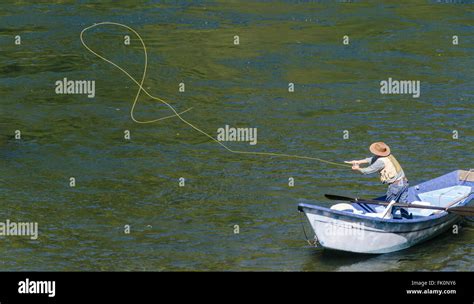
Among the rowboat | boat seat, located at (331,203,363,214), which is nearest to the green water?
the rowboat

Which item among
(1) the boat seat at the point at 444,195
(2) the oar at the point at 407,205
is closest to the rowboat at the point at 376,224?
(1) the boat seat at the point at 444,195

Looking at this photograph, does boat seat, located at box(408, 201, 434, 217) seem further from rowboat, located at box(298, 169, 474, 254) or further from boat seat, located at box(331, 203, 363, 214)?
boat seat, located at box(331, 203, 363, 214)

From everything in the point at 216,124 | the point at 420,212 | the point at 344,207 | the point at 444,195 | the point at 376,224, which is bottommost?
the point at 376,224

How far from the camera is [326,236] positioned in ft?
59.1

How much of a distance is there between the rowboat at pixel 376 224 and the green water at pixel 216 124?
0.31 metres

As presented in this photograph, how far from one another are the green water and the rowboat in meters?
0.31

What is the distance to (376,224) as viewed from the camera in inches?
716

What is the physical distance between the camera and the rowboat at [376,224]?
17812 mm

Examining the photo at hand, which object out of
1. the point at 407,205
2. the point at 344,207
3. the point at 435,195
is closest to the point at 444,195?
the point at 435,195

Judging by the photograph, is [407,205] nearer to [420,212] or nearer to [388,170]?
[388,170]

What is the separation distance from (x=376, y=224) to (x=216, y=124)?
9271 mm

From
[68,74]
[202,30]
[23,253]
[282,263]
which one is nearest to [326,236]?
[282,263]

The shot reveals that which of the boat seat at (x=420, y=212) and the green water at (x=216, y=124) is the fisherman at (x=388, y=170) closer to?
the boat seat at (x=420, y=212)

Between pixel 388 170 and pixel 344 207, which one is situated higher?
pixel 388 170
